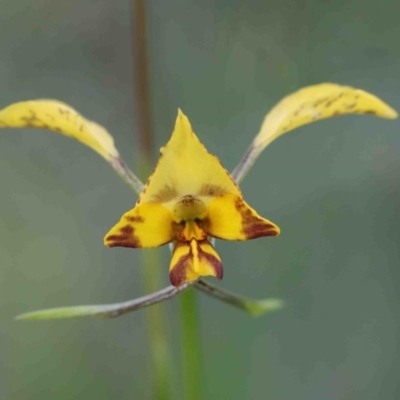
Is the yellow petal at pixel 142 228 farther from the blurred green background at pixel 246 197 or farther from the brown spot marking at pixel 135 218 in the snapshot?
the blurred green background at pixel 246 197

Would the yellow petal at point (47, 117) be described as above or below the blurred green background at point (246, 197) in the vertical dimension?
below

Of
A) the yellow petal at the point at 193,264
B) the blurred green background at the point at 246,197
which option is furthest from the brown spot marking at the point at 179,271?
the blurred green background at the point at 246,197

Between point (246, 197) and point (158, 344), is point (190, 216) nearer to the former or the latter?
point (158, 344)

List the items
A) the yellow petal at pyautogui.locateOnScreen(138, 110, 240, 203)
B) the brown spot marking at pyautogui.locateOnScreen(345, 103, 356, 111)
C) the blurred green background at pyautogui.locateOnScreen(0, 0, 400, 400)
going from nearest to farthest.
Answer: the yellow petal at pyautogui.locateOnScreen(138, 110, 240, 203) < the brown spot marking at pyautogui.locateOnScreen(345, 103, 356, 111) < the blurred green background at pyautogui.locateOnScreen(0, 0, 400, 400)

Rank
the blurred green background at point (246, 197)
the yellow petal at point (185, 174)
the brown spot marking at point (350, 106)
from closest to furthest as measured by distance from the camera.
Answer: the yellow petal at point (185, 174) → the brown spot marking at point (350, 106) → the blurred green background at point (246, 197)

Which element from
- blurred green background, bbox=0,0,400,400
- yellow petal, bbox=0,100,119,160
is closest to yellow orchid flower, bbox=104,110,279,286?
yellow petal, bbox=0,100,119,160

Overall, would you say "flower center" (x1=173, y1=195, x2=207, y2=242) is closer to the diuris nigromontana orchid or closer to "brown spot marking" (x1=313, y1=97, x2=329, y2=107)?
the diuris nigromontana orchid

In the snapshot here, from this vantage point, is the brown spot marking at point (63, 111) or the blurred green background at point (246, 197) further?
the blurred green background at point (246, 197)

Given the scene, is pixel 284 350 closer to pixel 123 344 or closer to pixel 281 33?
pixel 123 344
